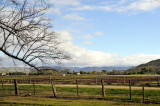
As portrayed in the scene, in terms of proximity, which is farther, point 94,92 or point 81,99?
point 94,92

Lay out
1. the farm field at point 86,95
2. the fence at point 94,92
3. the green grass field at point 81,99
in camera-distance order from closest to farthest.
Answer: the green grass field at point 81,99
the farm field at point 86,95
the fence at point 94,92

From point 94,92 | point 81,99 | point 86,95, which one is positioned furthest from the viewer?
point 94,92

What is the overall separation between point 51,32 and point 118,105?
8.06 meters

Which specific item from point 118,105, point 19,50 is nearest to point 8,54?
point 19,50

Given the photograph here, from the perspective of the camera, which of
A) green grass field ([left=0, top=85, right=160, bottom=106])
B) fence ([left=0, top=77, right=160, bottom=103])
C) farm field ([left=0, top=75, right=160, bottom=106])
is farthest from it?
fence ([left=0, top=77, right=160, bottom=103])

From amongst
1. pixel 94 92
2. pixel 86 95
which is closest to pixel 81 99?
pixel 86 95

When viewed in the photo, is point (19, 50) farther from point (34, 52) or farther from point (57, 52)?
point (57, 52)

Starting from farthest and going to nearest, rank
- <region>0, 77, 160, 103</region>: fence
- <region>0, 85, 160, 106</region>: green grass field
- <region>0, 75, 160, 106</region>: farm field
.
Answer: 1. <region>0, 77, 160, 103</region>: fence
2. <region>0, 75, 160, 106</region>: farm field
3. <region>0, 85, 160, 106</region>: green grass field

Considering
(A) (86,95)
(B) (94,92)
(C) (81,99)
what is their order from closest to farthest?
(C) (81,99), (A) (86,95), (B) (94,92)

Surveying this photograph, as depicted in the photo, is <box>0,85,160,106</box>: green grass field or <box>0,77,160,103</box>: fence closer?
<box>0,85,160,106</box>: green grass field

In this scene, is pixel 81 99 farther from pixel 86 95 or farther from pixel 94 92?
pixel 94 92

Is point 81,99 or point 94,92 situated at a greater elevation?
point 81,99

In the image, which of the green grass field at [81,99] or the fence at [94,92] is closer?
the green grass field at [81,99]

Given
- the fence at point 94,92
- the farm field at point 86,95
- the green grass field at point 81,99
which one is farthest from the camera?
the fence at point 94,92
